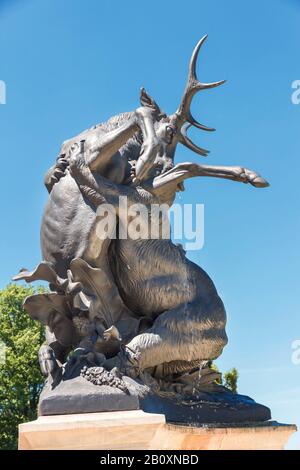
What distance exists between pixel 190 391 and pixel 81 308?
4.69 ft

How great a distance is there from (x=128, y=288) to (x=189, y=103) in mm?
2079

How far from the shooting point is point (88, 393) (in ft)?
17.6

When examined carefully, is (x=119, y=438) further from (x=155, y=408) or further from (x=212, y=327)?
(x=212, y=327)

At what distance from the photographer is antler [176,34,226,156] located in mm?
6949

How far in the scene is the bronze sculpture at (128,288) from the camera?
5.82 metres

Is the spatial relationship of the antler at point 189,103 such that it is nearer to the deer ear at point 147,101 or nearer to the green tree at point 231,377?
the deer ear at point 147,101

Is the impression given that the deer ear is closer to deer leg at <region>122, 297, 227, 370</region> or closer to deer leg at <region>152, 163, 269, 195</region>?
deer leg at <region>152, 163, 269, 195</region>

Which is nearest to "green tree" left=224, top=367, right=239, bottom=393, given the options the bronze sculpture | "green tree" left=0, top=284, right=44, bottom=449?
"green tree" left=0, top=284, right=44, bottom=449

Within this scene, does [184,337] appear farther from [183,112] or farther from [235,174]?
→ [183,112]

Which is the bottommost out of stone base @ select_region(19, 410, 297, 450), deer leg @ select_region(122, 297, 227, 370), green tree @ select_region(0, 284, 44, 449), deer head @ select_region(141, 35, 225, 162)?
stone base @ select_region(19, 410, 297, 450)

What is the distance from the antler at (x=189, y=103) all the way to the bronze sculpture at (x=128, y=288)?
467mm

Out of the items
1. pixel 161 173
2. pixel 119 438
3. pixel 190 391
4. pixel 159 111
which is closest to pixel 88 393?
pixel 119 438

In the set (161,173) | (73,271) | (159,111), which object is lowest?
(73,271)

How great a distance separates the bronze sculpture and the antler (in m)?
0.47
